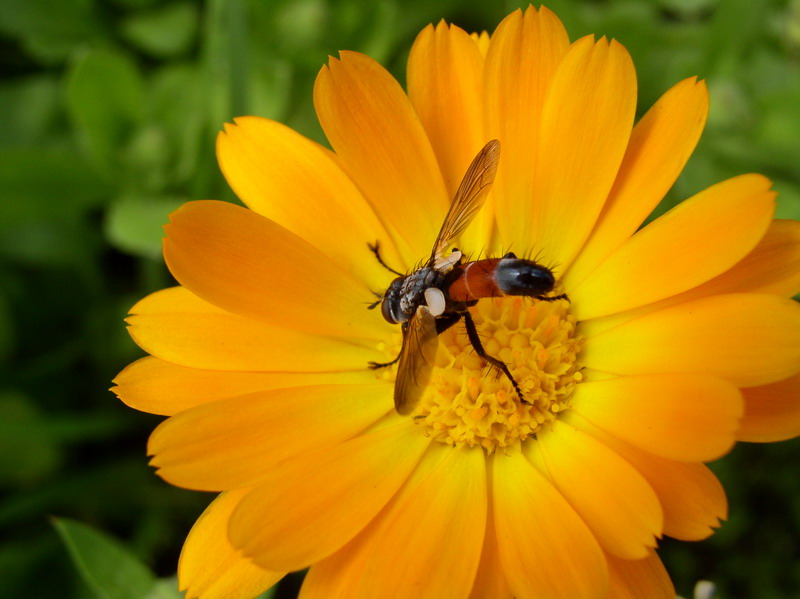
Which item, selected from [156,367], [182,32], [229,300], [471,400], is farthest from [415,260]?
[182,32]

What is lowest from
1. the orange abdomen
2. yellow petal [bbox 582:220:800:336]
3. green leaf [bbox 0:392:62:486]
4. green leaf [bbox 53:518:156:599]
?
green leaf [bbox 0:392:62:486]

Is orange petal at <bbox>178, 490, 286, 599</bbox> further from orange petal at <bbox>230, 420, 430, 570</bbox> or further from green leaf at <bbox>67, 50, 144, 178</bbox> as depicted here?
green leaf at <bbox>67, 50, 144, 178</bbox>

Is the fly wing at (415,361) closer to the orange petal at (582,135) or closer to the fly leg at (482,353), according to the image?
the fly leg at (482,353)

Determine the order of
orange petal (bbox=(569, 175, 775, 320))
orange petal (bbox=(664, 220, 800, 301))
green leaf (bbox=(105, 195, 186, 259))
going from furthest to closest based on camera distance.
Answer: green leaf (bbox=(105, 195, 186, 259)) < orange petal (bbox=(664, 220, 800, 301)) < orange petal (bbox=(569, 175, 775, 320))

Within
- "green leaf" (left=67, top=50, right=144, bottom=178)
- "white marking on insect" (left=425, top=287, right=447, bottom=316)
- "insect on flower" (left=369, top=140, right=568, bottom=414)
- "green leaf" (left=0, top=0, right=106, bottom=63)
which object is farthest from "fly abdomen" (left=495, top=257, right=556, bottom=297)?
"green leaf" (left=0, top=0, right=106, bottom=63)

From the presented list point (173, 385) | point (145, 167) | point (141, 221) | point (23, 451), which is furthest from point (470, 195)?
point (23, 451)

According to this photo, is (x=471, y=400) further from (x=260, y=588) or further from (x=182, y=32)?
(x=182, y=32)

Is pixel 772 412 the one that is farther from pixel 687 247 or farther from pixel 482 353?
pixel 482 353

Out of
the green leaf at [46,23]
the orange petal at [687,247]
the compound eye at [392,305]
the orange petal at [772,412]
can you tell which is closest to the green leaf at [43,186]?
the green leaf at [46,23]
